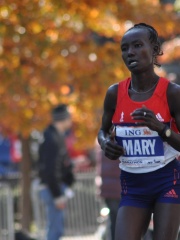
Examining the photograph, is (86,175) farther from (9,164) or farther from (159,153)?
(159,153)

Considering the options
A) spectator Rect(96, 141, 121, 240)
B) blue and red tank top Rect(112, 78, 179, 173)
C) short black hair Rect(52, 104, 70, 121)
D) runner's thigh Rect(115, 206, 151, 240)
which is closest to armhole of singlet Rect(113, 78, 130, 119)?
blue and red tank top Rect(112, 78, 179, 173)

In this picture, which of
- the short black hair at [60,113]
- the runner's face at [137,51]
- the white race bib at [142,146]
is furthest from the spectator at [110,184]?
the runner's face at [137,51]

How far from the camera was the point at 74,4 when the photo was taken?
30.5 ft

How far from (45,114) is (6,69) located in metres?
2.04

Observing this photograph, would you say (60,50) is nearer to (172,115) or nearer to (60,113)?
(60,113)

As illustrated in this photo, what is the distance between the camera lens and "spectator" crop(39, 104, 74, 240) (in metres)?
11.0

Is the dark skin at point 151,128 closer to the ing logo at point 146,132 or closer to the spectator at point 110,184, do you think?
the ing logo at point 146,132

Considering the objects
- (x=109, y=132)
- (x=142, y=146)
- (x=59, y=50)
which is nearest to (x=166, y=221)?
(x=142, y=146)

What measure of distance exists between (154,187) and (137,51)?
926 mm

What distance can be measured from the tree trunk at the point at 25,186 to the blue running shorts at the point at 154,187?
728 centimetres

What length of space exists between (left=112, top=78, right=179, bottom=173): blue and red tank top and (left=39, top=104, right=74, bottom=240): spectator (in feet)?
16.2

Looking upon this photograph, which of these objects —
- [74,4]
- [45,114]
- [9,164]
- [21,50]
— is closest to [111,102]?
[74,4]

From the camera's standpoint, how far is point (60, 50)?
34.4ft

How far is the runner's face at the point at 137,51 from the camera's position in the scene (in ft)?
19.6
